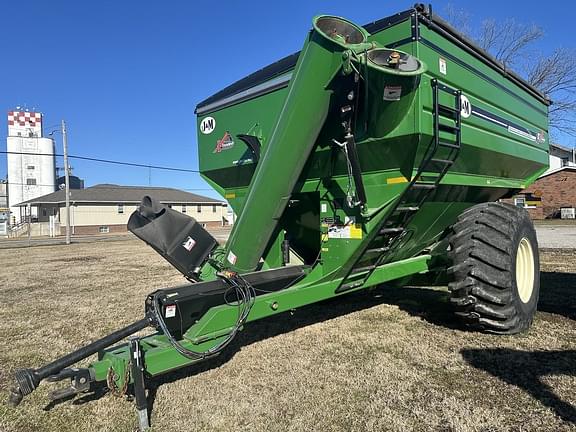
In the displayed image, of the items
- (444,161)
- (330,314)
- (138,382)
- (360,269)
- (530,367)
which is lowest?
(330,314)

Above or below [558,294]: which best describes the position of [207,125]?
above

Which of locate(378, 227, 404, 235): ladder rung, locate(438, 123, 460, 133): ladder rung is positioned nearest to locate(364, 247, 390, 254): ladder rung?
locate(378, 227, 404, 235): ladder rung

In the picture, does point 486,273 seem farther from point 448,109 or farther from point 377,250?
point 448,109

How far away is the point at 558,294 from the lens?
6.14 metres

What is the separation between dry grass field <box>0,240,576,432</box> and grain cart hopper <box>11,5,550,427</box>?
362 millimetres

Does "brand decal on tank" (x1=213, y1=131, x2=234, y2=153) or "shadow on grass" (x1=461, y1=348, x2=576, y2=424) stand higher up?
"brand decal on tank" (x1=213, y1=131, x2=234, y2=153)

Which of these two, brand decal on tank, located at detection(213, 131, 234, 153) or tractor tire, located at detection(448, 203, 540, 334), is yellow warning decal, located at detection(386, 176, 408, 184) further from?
brand decal on tank, located at detection(213, 131, 234, 153)

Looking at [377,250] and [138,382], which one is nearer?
[138,382]

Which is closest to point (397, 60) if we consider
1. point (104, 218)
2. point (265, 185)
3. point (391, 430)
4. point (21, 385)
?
point (265, 185)

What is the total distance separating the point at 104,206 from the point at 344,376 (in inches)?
1529

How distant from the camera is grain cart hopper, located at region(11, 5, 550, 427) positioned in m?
3.19

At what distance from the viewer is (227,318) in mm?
3234

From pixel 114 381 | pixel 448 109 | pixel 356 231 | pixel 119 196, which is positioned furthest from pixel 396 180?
pixel 119 196

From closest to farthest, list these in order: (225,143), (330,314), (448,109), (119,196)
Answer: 1. (448,109)
2. (225,143)
3. (330,314)
4. (119,196)
